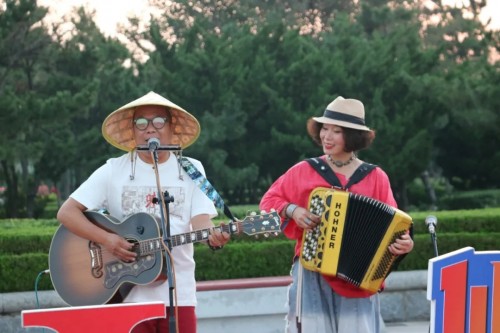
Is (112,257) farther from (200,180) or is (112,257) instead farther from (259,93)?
(259,93)

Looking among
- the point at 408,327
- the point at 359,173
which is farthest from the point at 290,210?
the point at 408,327

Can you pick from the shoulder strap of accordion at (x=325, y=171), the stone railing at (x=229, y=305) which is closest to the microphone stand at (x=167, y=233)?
the shoulder strap of accordion at (x=325, y=171)

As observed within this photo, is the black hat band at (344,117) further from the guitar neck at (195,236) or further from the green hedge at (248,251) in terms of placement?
the green hedge at (248,251)

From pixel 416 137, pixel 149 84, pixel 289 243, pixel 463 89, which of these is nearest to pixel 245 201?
pixel 149 84

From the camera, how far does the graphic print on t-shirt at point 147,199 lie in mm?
4652

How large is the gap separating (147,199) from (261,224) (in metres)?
0.56

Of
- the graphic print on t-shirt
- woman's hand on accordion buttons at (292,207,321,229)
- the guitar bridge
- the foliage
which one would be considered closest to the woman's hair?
woman's hand on accordion buttons at (292,207,321,229)

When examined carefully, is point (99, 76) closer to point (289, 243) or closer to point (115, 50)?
point (115, 50)

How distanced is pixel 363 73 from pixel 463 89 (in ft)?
12.6

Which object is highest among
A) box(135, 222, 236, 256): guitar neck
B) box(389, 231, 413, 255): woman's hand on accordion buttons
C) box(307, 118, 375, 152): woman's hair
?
box(307, 118, 375, 152): woman's hair

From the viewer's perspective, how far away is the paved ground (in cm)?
918

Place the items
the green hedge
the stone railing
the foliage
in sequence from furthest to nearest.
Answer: the foliage → the green hedge → the stone railing

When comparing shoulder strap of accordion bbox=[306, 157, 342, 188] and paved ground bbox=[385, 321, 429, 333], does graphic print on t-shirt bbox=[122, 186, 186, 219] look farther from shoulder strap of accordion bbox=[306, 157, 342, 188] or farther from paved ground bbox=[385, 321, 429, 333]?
paved ground bbox=[385, 321, 429, 333]

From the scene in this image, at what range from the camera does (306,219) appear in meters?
4.83
